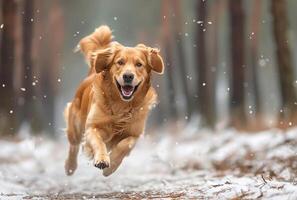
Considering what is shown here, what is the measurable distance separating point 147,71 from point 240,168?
337 cm

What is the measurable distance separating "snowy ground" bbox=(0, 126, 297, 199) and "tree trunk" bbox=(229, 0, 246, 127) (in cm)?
118

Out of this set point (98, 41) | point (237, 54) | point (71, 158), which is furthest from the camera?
point (237, 54)

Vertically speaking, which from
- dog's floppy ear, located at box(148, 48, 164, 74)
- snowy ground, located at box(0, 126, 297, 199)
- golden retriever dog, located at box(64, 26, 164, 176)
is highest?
dog's floppy ear, located at box(148, 48, 164, 74)

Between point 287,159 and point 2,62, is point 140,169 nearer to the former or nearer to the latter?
point 287,159

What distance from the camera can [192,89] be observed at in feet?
87.7

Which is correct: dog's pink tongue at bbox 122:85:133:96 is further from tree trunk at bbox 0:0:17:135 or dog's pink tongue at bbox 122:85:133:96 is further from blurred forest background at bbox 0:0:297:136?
tree trunk at bbox 0:0:17:135

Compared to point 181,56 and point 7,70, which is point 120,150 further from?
point 181,56

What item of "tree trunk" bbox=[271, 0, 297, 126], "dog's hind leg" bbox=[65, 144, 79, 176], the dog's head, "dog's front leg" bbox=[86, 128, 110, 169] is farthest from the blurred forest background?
"dog's front leg" bbox=[86, 128, 110, 169]

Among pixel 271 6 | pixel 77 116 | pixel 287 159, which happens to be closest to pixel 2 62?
pixel 271 6

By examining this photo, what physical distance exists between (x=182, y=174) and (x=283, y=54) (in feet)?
13.8

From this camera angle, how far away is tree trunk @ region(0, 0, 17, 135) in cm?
1580

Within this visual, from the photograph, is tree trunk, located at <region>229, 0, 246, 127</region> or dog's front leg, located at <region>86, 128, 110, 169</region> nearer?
dog's front leg, located at <region>86, 128, 110, 169</region>

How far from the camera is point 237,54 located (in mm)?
17391

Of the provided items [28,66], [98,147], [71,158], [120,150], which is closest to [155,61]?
[120,150]
